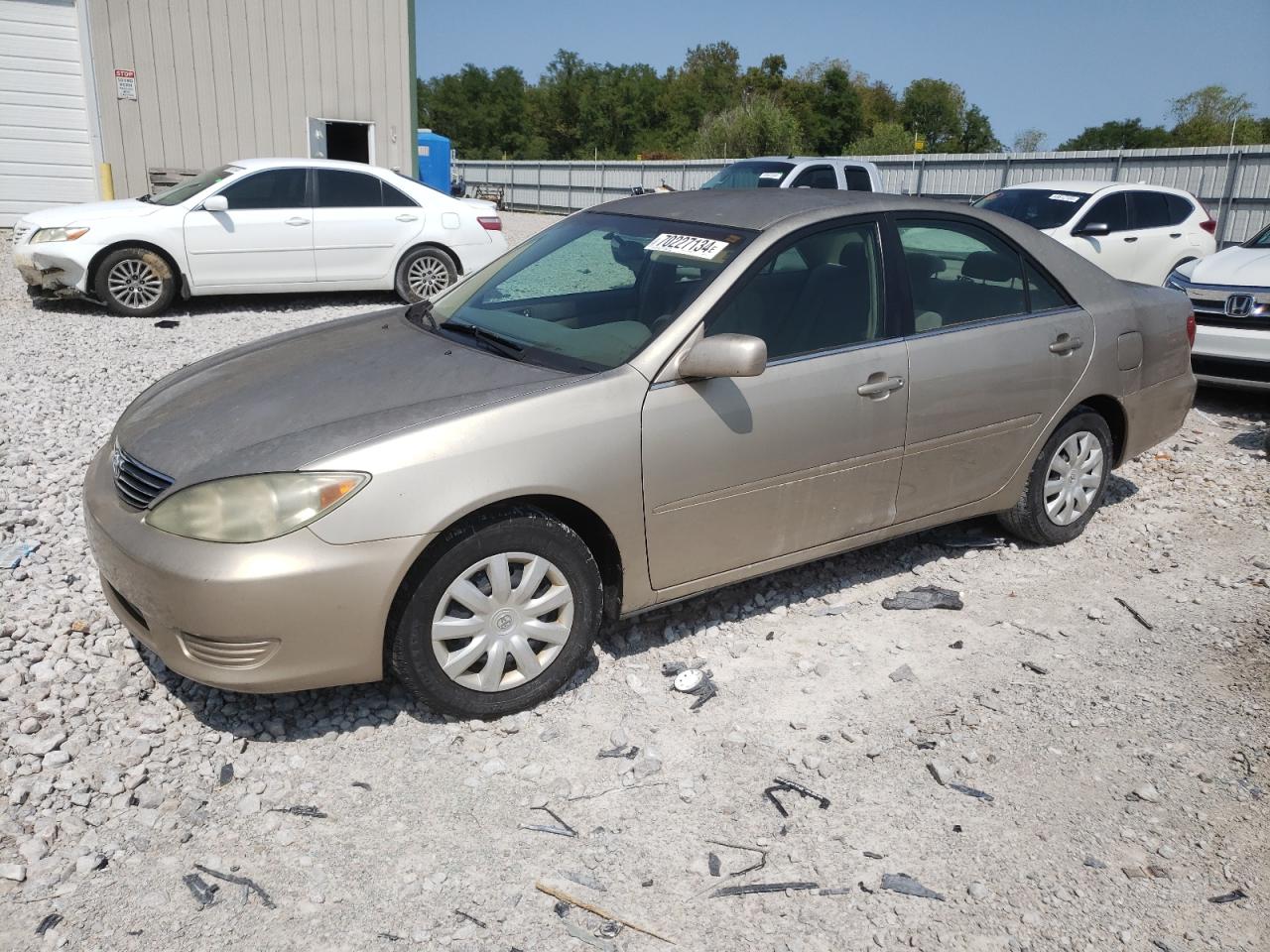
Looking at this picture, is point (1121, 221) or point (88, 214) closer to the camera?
point (88, 214)

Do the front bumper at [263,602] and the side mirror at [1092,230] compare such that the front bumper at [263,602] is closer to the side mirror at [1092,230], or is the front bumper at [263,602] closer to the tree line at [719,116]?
the side mirror at [1092,230]

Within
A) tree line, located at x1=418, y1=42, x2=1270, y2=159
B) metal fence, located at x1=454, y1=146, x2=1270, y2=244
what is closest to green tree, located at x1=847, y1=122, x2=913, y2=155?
tree line, located at x1=418, y1=42, x2=1270, y2=159

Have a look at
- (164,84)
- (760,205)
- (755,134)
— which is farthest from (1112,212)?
(755,134)

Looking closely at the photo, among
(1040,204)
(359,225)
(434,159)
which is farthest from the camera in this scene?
(434,159)

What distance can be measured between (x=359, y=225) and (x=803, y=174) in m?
6.27

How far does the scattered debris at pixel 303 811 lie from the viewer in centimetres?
306

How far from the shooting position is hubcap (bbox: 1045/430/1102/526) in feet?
16.4

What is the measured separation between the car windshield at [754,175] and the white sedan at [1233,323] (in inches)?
268

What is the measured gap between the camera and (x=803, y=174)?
14.1 metres

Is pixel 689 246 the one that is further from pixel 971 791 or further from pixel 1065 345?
pixel 971 791

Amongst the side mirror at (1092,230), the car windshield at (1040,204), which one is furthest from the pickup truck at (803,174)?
the side mirror at (1092,230)

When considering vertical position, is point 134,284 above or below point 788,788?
above

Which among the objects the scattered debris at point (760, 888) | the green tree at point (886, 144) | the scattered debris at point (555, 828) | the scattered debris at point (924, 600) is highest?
the green tree at point (886, 144)

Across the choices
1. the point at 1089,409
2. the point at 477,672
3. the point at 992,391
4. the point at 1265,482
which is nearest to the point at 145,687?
the point at 477,672
